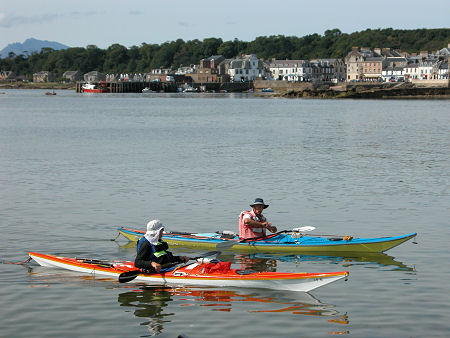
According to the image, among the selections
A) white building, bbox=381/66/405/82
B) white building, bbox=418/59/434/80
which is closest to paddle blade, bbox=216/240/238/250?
white building, bbox=418/59/434/80

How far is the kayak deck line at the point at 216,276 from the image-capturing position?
13883 millimetres

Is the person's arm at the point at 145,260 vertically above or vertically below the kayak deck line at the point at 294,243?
above

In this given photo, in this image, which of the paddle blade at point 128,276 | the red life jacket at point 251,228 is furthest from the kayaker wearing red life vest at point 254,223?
the paddle blade at point 128,276

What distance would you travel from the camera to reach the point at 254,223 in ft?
59.1

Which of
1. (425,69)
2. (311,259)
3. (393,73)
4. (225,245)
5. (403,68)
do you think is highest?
(403,68)

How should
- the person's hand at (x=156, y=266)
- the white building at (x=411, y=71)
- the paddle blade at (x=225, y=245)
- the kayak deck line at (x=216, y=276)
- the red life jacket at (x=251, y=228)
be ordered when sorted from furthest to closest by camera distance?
the white building at (x=411, y=71) → the red life jacket at (x=251, y=228) → the paddle blade at (x=225, y=245) → the person's hand at (x=156, y=266) → the kayak deck line at (x=216, y=276)

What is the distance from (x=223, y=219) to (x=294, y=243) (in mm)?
5142

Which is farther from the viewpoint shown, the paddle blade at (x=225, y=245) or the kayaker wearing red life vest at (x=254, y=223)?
the kayaker wearing red life vest at (x=254, y=223)

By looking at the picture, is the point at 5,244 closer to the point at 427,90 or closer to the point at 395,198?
the point at 395,198

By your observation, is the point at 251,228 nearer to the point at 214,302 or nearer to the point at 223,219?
the point at 214,302

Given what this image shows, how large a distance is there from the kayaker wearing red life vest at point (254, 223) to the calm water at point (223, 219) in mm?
686

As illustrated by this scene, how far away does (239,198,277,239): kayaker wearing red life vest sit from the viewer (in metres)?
18.0

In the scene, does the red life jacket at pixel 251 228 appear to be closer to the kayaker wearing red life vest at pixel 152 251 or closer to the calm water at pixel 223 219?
the calm water at pixel 223 219

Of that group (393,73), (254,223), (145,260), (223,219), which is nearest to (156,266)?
(145,260)
